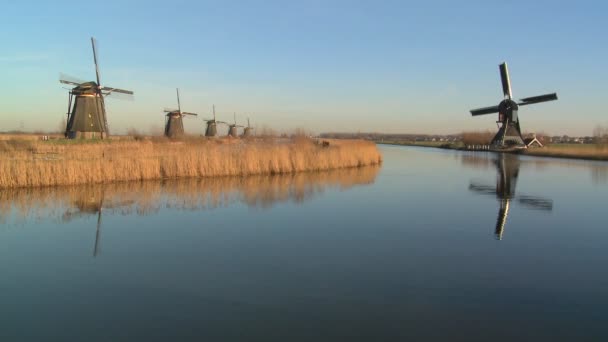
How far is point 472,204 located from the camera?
34.9 ft

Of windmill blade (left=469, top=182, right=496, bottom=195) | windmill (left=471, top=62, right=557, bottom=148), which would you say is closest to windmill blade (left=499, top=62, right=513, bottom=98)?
windmill (left=471, top=62, right=557, bottom=148)

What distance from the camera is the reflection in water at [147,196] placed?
8711mm

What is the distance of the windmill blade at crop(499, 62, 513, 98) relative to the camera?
1497 inches

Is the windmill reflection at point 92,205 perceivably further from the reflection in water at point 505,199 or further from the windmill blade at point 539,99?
the windmill blade at point 539,99

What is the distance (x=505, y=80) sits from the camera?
38.2 metres

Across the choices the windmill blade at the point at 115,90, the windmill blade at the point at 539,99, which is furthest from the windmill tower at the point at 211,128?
the windmill blade at the point at 539,99

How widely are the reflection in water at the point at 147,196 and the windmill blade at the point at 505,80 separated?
1140 inches

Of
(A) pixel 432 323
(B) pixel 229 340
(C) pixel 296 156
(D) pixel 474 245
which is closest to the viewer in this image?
(B) pixel 229 340

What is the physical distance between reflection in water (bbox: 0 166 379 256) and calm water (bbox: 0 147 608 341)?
0.29 feet

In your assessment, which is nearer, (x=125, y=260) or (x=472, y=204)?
(x=125, y=260)

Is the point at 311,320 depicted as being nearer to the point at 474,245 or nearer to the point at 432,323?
the point at 432,323

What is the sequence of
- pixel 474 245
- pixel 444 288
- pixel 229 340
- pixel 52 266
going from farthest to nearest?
pixel 474 245 < pixel 52 266 < pixel 444 288 < pixel 229 340

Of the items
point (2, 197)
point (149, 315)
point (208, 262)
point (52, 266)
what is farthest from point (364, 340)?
point (2, 197)

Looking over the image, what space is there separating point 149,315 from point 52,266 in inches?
86.4
